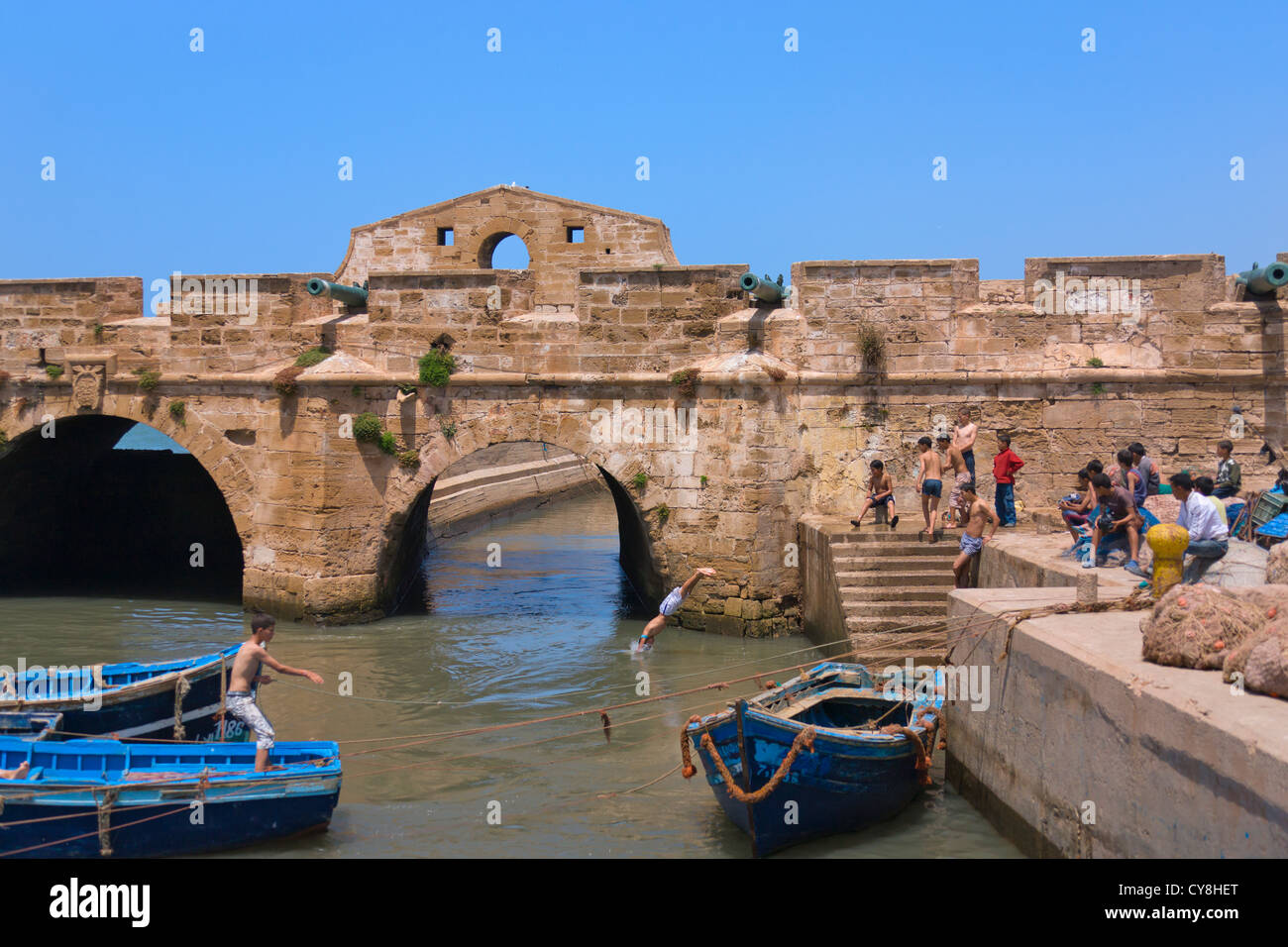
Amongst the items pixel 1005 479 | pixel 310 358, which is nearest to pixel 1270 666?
pixel 1005 479

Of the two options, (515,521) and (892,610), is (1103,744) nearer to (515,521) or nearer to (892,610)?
(892,610)

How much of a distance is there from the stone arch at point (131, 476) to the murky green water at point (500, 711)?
6.13ft

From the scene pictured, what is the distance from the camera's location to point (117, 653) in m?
12.8

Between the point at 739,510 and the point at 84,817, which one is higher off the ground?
the point at 739,510

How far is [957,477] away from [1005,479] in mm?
585

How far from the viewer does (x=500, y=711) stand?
10.6 meters

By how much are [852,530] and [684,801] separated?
4815 mm

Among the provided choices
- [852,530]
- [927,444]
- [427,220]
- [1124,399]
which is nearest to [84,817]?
[852,530]

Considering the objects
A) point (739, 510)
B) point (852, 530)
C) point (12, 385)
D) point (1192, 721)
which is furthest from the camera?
point (12, 385)

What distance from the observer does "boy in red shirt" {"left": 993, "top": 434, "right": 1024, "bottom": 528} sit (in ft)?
40.3

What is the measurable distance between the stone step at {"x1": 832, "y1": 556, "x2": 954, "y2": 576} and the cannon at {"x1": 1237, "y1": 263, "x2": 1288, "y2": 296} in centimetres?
507

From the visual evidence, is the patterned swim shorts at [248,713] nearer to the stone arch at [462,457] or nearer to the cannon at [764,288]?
the stone arch at [462,457]

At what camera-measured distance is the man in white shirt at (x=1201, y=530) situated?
7.80 metres
